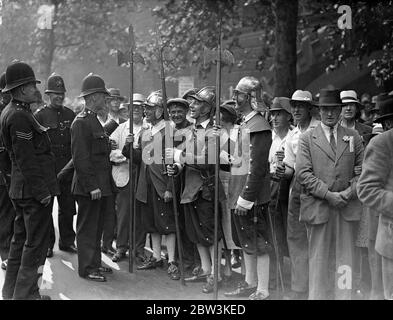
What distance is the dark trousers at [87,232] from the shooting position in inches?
292

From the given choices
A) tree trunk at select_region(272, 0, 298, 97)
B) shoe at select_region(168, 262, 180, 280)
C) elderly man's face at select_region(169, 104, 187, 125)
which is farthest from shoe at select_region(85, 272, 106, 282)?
tree trunk at select_region(272, 0, 298, 97)

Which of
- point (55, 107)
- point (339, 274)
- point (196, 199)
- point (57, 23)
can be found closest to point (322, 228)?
point (339, 274)

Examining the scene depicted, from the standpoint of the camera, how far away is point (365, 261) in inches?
255

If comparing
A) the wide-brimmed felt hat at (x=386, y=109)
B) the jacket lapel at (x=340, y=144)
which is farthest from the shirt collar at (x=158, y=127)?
the wide-brimmed felt hat at (x=386, y=109)

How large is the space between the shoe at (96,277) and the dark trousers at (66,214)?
1510mm

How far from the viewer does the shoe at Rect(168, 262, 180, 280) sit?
7.51m

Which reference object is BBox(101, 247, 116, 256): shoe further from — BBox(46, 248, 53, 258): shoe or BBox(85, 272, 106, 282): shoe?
BBox(85, 272, 106, 282): shoe

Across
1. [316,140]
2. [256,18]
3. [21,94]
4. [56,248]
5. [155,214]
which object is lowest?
[56,248]

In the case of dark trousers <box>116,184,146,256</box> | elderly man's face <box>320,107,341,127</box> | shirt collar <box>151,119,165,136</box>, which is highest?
elderly man's face <box>320,107,341,127</box>

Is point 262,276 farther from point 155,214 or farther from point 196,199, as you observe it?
point 155,214

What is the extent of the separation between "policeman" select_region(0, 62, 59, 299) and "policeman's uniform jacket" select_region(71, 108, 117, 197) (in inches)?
32.8

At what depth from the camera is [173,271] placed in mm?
7598

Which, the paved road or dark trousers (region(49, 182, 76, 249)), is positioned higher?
dark trousers (region(49, 182, 76, 249))

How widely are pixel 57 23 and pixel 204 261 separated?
16.1 meters
